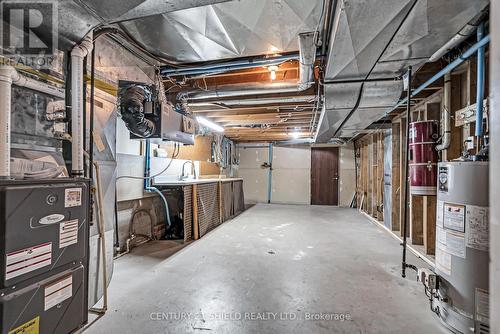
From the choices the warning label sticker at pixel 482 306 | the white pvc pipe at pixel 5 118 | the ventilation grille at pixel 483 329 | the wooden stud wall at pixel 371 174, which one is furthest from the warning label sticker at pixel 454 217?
the wooden stud wall at pixel 371 174

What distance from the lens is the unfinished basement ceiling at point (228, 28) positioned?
1421mm

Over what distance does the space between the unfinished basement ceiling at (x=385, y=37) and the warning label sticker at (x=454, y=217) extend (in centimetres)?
109

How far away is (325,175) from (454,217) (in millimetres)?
6232

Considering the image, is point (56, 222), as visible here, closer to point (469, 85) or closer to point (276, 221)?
point (469, 85)

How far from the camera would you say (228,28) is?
1614 millimetres

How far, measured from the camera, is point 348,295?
200 cm

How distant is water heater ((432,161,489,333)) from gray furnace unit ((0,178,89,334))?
A: 240 centimetres

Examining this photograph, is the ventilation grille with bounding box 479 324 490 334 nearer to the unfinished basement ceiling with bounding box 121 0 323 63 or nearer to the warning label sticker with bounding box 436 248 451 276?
the warning label sticker with bounding box 436 248 451 276

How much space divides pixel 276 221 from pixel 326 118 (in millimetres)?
2624

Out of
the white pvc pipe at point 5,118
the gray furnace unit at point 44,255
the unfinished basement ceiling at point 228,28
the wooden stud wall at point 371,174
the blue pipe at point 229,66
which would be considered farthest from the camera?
the wooden stud wall at point 371,174

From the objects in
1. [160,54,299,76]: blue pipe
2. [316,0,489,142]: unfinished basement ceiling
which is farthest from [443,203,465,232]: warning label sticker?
[160,54,299,76]: blue pipe

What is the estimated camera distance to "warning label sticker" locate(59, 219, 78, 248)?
3.85 ft

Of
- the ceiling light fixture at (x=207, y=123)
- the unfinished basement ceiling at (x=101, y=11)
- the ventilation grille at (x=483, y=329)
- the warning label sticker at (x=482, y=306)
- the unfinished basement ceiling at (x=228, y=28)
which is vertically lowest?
the ventilation grille at (x=483, y=329)

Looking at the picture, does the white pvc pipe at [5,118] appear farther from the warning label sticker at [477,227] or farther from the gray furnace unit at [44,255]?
the warning label sticker at [477,227]
